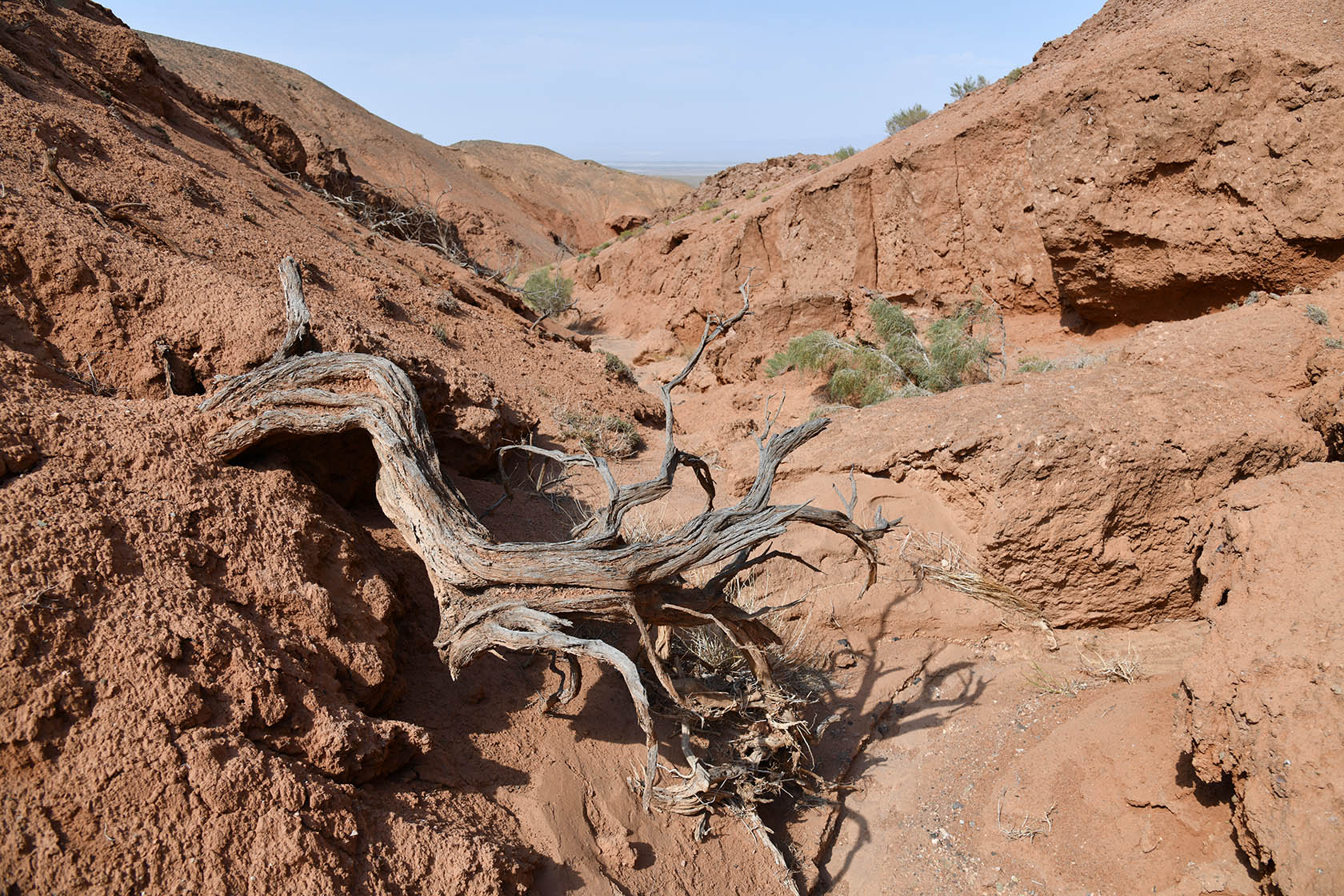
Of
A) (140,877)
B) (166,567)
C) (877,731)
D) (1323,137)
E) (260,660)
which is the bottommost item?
(877,731)

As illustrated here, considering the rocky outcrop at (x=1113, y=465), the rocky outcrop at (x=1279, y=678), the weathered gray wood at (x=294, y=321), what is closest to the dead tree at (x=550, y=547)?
the weathered gray wood at (x=294, y=321)

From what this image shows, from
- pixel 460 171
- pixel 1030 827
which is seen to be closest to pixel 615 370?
pixel 1030 827

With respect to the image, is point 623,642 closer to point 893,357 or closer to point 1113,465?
point 1113,465

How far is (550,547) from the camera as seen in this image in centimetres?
327

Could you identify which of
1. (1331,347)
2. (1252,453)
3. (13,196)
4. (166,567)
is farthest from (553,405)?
(1331,347)

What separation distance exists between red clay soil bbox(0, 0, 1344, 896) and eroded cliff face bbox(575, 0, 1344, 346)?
54 millimetres

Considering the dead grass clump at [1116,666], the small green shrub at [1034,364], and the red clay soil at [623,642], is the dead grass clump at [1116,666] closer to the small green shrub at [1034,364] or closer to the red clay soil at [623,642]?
the red clay soil at [623,642]

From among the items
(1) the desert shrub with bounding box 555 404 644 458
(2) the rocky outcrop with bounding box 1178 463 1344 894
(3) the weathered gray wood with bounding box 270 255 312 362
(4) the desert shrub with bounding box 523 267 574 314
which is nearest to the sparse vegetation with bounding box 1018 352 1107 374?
(2) the rocky outcrop with bounding box 1178 463 1344 894

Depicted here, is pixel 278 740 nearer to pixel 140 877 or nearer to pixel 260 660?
pixel 260 660

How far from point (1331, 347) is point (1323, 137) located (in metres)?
3.16

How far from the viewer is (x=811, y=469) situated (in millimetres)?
5844

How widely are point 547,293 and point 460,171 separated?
17681 millimetres

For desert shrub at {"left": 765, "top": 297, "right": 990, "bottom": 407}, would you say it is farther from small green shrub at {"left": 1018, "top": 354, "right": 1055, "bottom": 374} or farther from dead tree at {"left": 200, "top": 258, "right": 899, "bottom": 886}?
dead tree at {"left": 200, "top": 258, "right": 899, "bottom": 886}

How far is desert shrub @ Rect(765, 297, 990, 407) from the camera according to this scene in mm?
8914
